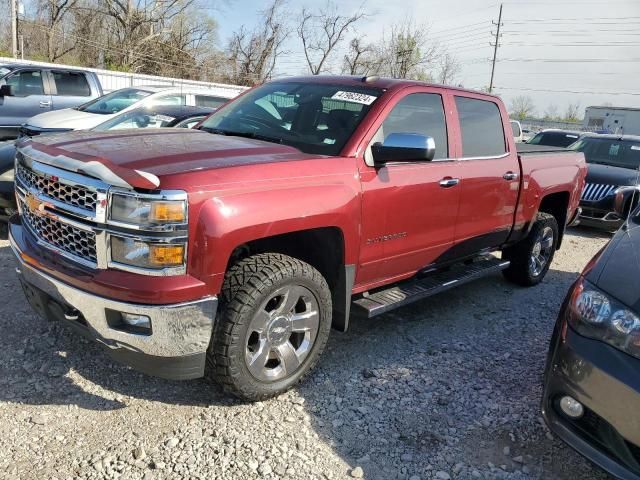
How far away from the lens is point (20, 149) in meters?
3.20

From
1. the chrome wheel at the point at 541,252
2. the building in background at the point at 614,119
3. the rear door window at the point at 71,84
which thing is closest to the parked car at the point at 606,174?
the chrome wheel at the point at 541,252

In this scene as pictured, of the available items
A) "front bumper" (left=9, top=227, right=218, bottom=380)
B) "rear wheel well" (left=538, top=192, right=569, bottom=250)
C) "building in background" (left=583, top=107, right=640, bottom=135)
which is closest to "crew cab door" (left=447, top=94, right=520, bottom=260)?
"rear wheel well" (left=538, top=192, right=569, bottom=250)

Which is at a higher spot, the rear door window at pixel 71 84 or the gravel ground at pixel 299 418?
the rear door window at pixel 71 84

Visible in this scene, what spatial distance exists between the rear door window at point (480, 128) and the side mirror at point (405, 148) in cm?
102

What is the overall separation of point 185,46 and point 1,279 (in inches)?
1434

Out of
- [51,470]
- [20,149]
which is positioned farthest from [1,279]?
[51,470]

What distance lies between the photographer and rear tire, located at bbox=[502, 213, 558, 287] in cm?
546

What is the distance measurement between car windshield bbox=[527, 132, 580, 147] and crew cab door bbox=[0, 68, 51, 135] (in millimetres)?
10972

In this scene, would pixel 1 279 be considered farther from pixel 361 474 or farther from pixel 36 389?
pixel 361 474

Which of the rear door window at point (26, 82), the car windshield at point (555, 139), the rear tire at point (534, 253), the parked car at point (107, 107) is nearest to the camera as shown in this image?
the rear tire at point (534, 253)

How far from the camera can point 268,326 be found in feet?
9.86

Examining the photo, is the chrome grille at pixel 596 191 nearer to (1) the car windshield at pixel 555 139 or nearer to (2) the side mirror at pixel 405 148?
(1) the car windshield at pixel 555 139

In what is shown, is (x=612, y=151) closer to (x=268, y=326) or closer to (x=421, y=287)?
(x=421, y=287)

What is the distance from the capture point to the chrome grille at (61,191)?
257 cm
